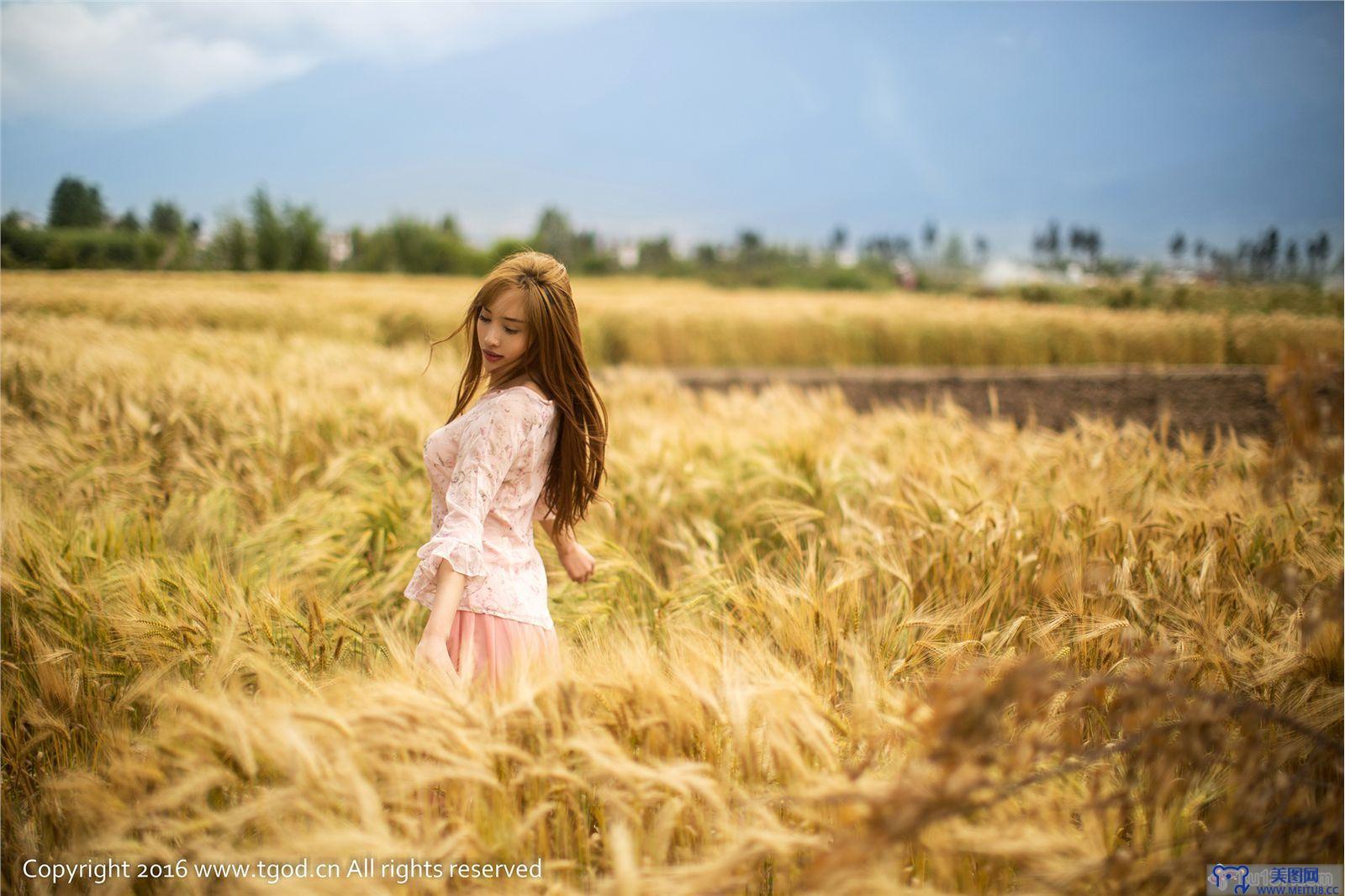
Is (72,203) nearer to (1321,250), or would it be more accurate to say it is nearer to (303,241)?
(1321,250)

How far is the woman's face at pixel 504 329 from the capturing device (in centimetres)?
173

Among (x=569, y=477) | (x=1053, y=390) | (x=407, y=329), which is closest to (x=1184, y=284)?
(x=1053, y=390)

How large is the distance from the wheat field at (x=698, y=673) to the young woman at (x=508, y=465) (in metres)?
0.18

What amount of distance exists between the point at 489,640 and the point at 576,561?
385 millimetres

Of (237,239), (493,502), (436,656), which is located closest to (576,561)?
(493,502)

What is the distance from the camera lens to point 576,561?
204cm

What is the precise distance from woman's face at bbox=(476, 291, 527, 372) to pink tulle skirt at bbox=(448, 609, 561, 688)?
610 millimetres

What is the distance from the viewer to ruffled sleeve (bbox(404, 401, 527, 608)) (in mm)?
1572

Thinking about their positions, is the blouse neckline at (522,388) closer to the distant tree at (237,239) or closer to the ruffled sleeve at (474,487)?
the ruffled sleeve at (474,487)

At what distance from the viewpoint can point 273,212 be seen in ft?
161

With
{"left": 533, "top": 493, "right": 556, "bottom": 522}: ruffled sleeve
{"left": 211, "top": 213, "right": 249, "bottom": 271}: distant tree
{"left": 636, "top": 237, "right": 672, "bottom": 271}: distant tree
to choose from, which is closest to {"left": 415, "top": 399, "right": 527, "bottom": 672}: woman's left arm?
Answer: {"left": 533, "top": 493, "right": 556, "bottom": 522}: ruffled sleeve

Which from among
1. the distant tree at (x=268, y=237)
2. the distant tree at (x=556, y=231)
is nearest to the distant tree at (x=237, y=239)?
the distant tree at (x=268, y=237)

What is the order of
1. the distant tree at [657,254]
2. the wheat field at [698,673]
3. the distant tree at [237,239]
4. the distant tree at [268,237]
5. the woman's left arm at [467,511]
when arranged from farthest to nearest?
the distant tree at [657,254], the distant tree at [268,237], the distant tree at [237,239], the woman's left arm at [467,511], the wheat field at [698,673]

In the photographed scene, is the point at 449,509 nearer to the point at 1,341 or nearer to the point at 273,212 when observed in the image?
the point at 1,341
